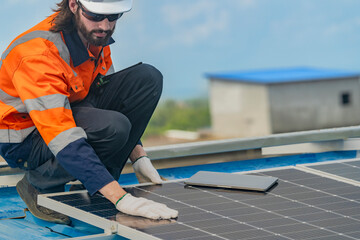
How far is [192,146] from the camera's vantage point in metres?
5.23

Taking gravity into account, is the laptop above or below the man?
below

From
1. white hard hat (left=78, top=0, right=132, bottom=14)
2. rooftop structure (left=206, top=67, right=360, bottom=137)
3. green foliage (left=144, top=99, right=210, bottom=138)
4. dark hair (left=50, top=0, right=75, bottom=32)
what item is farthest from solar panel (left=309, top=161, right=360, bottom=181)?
green foliage (left=144, top=99, right=210, bottom=138)

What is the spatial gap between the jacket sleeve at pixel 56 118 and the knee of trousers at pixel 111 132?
11.6 inches

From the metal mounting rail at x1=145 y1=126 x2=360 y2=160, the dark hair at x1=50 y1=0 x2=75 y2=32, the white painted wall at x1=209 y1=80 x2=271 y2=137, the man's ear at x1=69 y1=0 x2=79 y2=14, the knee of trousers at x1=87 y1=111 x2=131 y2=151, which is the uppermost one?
the man's ear at x1=69 y1=0 x2=79 y2=14

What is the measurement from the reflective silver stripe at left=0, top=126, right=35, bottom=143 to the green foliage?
31005mm

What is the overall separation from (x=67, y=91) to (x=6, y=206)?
0.98 meters

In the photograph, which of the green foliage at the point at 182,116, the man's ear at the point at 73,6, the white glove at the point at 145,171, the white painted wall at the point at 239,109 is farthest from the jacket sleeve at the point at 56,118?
the green foliage at the point at 182,116

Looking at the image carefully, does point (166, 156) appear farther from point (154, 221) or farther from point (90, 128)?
point (154, 221)

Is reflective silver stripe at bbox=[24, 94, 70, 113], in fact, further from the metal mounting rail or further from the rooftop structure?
the rooftop structure

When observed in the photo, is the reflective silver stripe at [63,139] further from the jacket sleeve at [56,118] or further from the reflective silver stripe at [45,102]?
the reflective silver stripe at [45,102]

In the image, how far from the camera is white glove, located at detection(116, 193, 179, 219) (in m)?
3.16

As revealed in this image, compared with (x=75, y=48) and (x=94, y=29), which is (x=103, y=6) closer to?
(x=94, y=29)

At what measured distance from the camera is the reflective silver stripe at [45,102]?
3387 mm

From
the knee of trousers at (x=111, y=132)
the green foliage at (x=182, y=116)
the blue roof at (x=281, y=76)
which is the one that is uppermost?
the knee of trousers at (x=111, y=132)
